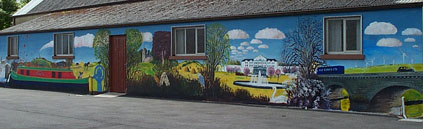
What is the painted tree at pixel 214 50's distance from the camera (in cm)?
1516

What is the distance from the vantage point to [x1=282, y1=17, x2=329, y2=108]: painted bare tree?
13211 millimetres

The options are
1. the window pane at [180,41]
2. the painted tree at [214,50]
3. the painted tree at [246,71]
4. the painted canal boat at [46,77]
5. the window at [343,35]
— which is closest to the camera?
the window at [343,35]

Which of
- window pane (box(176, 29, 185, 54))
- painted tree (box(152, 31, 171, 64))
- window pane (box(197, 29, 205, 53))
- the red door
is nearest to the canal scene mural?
the red door

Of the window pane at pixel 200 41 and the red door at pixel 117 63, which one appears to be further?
the red door at pixel 117 63

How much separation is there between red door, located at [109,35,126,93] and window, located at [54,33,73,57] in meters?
2.59

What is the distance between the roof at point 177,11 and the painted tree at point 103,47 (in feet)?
1.09

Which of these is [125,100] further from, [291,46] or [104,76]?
[291,46]

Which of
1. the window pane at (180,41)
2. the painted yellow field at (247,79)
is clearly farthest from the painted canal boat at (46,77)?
the painted yellow field at (247,79)

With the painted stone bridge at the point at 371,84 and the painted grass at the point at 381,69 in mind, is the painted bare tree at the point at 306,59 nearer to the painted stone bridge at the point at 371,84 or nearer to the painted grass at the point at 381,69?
the painted stone bridge at the point at 371,84

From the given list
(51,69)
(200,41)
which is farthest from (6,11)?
(200,41)

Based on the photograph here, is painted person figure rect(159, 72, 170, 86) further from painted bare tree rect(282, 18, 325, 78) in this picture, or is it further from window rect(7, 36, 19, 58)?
window rect(7, 36, 19, 58)

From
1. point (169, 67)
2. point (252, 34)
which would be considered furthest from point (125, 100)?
point (252, 34)

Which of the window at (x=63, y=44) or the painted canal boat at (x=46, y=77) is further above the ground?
the window at (x=63, y=44)

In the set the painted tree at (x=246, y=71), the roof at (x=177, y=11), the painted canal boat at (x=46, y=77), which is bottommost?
the painted canal boat at (x=46, y=77)
